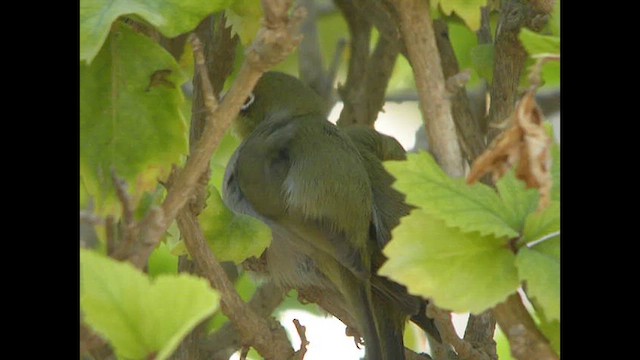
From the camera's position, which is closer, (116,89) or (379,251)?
(116,89)

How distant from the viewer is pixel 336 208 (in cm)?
112

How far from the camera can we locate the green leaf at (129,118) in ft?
2.65

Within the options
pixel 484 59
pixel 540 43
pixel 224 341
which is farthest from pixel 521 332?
pixel 224 341

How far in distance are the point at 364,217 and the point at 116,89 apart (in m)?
0.39

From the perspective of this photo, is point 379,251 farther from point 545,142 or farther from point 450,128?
point 545,142

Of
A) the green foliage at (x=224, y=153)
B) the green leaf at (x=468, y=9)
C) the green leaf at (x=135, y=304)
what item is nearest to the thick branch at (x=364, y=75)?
the green foliage at (x=224, y=153)

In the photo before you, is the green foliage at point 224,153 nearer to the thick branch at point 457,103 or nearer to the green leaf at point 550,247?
the thick branch at point 457,103

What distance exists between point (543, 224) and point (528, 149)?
0.24 feet

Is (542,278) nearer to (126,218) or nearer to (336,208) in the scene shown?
(126,218)

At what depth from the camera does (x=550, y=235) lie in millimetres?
686

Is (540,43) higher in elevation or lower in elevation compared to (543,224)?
higher

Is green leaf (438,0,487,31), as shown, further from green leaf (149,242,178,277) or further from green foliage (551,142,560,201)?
green leaf (149,242,178,277)

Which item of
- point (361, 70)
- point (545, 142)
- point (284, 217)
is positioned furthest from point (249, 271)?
point (545, 142)
